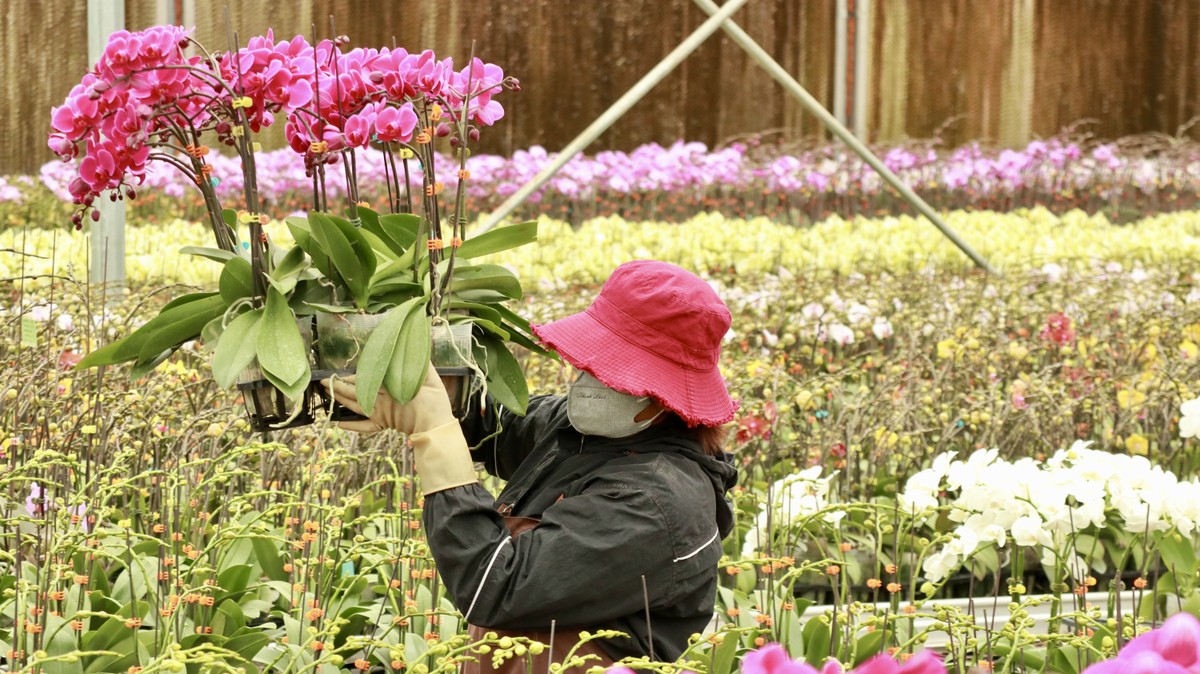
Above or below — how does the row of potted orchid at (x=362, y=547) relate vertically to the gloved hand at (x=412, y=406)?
below

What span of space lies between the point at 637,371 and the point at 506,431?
428 millimetres

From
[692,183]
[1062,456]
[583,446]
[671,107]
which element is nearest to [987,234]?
[692,183]

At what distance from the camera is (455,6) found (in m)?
11.2

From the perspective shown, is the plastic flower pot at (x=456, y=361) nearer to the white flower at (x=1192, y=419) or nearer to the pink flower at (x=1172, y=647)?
the pink flower at (x=1172, y=647)

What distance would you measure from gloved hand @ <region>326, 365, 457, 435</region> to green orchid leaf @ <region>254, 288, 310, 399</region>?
0.23ft

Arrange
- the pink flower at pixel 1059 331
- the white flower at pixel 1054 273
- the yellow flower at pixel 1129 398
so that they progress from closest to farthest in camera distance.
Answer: the yellow flower at pixel 1129 398, the pink flower at pixel 1059 331, the white flower at pixel 1054 273

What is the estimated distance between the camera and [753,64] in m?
12.4

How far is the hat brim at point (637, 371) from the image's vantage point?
205cm

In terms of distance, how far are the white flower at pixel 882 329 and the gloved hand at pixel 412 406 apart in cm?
341

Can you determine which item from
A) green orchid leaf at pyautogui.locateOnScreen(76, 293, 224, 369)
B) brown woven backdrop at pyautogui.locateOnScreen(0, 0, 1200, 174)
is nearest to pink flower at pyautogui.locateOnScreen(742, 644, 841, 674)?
green orchid leaf at pyautogui.locateOnScreen(76, 293, 224, 369)

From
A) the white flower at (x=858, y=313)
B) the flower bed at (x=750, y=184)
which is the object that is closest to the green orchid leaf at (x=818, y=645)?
the white flower at (x=858, y=313)

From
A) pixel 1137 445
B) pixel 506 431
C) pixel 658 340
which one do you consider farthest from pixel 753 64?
pixel 658 340

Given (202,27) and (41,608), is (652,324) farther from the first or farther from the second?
(202,27)

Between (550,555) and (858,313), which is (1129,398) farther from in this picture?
(550,555)
